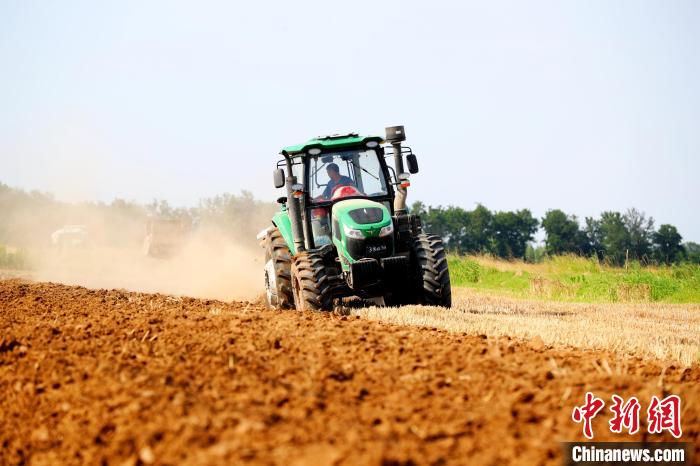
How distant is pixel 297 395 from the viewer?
4.92 m

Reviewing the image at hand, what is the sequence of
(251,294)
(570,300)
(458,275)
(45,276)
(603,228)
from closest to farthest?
(251,294) → (570,300) → (458,275) → (45,276) → (603,228)

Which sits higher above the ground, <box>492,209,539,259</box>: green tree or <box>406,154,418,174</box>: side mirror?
<box>406,154,418,174</box>: side mirror

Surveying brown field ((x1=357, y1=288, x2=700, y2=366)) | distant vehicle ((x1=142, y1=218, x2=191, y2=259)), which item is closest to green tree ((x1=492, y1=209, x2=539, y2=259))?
distant vehicle ((x1=142, y1=218, x2=191, y2=259))

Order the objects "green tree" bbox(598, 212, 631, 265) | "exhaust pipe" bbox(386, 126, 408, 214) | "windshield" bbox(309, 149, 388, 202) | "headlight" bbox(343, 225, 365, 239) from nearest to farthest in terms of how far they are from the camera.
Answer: "headlight" bbox(343, 225, 365, 239) → "exhaust pipe" bbox(386, 126, 408, 214) → "windshield" bbox(309, 149, 388, 202) → "green tree" bbox(598, 212, 631, 265)

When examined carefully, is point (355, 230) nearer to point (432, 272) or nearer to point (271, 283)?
point (432, 272)

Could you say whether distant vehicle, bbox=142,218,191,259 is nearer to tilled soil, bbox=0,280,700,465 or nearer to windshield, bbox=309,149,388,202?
windshield, bbox=309,149,388,202

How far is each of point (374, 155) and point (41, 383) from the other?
686 centimetres

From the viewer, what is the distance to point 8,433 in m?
5.23

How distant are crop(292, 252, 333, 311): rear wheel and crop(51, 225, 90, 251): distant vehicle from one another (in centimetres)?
3412

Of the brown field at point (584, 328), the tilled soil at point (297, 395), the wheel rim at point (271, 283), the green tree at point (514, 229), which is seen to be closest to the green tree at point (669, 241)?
the green tree at point (514, 229)

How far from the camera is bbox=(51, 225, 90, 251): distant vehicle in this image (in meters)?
42.8

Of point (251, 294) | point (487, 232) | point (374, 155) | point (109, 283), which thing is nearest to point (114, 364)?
point (374, 155)

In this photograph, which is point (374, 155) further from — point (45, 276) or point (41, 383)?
point (45, 276)

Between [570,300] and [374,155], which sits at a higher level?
[374,155]
